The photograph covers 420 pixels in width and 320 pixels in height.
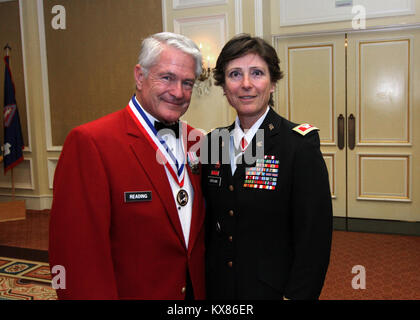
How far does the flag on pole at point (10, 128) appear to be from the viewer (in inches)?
233

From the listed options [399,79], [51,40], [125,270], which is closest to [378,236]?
[399,79]

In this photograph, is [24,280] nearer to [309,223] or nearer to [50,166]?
[309,223]

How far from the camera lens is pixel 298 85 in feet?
16.6

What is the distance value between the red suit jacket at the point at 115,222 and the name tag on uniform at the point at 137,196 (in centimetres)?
1

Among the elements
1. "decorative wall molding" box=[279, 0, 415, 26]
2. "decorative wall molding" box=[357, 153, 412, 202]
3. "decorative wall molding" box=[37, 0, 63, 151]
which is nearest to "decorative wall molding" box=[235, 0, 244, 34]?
"decorative wall molding" box=[279, 0, 415, 26]

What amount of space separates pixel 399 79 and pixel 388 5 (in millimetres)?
886

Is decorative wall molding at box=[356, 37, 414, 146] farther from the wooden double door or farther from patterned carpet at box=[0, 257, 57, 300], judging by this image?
patterned carpet at box=[0, 257, 57, 300]

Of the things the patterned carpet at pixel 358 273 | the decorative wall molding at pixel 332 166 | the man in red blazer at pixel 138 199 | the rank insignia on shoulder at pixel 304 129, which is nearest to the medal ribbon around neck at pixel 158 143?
the man in red blazer at pixel 138 199

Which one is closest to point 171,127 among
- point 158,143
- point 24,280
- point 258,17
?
point 158,143

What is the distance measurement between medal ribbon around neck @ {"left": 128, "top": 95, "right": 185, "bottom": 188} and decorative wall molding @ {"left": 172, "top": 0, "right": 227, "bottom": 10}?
4.01 meters

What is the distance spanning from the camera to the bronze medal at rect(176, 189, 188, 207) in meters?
1.45

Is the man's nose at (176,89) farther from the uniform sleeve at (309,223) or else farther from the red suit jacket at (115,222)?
the uniform sleeve at (309,223)

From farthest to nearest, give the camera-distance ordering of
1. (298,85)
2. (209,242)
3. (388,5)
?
1. (298,85)
2. (388,5)
3. (209,242)

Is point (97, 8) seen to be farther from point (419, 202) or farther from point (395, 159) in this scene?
point (419, 202)
